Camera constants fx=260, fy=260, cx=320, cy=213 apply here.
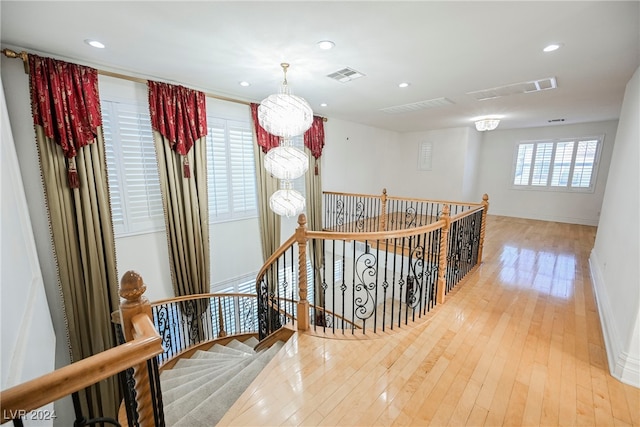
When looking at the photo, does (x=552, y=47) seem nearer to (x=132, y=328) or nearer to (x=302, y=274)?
(x=302, y=274)

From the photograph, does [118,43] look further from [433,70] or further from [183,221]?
[433,70]

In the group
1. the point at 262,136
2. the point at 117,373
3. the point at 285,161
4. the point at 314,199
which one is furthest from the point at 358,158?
the point at 117,373

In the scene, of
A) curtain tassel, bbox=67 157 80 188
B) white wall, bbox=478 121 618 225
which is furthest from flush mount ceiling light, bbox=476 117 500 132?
curtain tassel, bbox=67 157 80 188

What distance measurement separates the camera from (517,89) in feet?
12.5

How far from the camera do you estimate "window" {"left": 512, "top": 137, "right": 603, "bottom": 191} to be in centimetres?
662

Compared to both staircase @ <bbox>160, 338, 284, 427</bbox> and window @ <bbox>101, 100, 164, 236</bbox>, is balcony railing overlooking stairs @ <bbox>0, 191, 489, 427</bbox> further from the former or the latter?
window @ <bbox>101, 100, 164, 236</bbox>

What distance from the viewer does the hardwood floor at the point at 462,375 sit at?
1682 mm

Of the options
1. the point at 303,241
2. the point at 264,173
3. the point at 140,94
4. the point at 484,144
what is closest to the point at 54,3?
the point at 140,94

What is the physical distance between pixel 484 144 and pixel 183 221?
867 cm

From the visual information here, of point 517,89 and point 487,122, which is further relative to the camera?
point 487,122

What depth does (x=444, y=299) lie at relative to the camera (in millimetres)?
3180

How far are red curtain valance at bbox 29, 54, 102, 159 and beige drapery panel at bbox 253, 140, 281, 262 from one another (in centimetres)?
223

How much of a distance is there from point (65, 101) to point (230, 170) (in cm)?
213

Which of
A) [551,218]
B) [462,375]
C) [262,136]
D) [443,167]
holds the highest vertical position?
[262,136]
